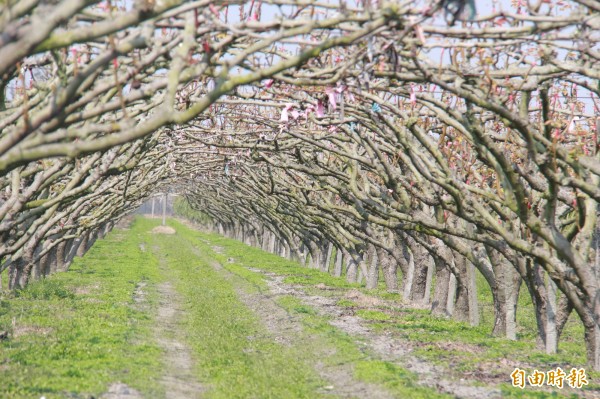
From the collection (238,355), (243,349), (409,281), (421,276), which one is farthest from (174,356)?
(409,281)

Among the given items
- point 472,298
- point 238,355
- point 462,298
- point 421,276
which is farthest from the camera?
point 421,276

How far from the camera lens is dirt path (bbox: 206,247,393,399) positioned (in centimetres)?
1283

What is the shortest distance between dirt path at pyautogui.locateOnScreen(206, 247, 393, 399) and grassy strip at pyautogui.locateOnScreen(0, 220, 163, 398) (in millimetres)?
2848

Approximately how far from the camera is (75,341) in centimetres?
1585

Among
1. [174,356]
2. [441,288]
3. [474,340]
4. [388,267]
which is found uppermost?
[388,267]

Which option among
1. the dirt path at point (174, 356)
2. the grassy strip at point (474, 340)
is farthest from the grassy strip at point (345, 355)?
the dirt path at point (174, 356)

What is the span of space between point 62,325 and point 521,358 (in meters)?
9.66

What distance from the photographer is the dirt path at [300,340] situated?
12.8 meters

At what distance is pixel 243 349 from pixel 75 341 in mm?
3255

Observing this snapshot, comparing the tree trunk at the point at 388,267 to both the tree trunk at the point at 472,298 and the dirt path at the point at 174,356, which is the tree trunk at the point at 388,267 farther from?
the tree trunk at the point at 472,298

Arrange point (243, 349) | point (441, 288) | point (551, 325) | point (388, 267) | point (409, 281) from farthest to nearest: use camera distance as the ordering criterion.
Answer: point (388, 267) < point (409, 281) < point (441, 288) < point (551, 325) < point (243, 349)

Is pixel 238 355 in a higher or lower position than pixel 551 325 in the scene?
lower

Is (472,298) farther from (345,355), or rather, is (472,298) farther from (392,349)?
(345,355)

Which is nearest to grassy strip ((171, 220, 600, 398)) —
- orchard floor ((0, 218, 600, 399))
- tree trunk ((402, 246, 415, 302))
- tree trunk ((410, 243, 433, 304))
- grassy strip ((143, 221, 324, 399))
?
orchard floor ((0, 218, 600, 399))
